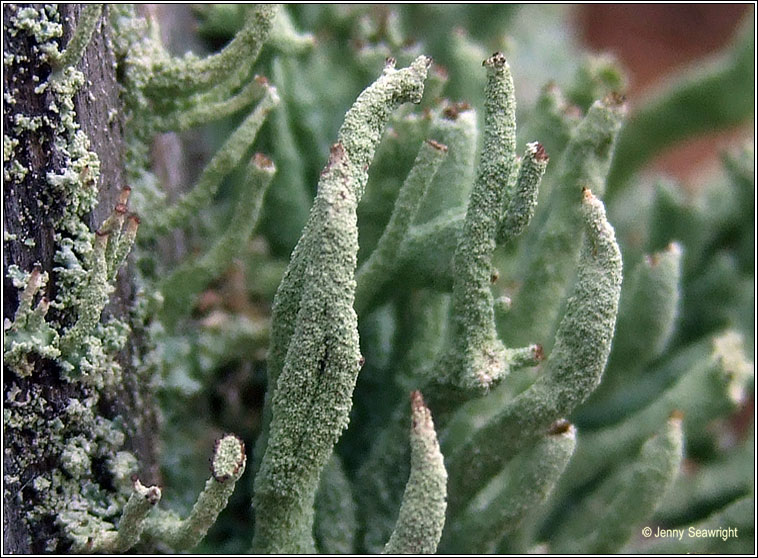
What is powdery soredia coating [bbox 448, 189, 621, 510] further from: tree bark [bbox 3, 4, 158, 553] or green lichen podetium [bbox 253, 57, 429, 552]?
tree bark [bbox 3, 4, 158, 553]

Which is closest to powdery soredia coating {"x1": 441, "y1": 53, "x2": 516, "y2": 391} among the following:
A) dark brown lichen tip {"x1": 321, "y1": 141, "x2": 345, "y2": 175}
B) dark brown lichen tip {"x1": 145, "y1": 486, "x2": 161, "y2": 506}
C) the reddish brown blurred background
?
dark brown lichen tip {"x1": 321, "y1": 141, "x2": 345, "y2": 175}

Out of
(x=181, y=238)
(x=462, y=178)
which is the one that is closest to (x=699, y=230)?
(x=462, y=178)

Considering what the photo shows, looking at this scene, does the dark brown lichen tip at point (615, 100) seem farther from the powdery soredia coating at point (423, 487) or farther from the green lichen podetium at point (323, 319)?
the powdery soredia coating at point (423, 487)

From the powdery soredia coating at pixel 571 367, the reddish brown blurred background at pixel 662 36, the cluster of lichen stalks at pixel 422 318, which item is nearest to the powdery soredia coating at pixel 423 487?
the cluster of lichen stalks at pixel 422 318

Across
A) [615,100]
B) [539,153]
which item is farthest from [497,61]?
[615,100]
